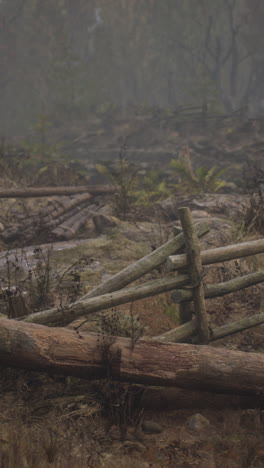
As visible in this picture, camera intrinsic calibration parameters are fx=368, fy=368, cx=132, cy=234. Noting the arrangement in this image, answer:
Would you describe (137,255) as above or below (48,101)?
below

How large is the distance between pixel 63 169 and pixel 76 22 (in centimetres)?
2662

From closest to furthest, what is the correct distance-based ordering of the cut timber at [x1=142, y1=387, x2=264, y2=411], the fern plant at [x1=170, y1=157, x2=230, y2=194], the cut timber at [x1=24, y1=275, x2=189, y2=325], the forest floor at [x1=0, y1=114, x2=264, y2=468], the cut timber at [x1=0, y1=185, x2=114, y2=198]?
the forest floor at [x1=0, y1=114, x2=264, y2=468], the cut timber at [x1=142, y1=387, x2=264, y2=411], the cut timber at [x1=24, y1=275, x2=189, y2=325], the cut timber at [x1=0, y1=185, x2=114, y2=198], the fern plant at [x1=170, y1=157, x2=230, y2=194]

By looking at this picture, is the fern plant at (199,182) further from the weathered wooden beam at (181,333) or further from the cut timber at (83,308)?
the cut timber at (83,308)

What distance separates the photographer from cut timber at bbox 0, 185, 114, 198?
967cm

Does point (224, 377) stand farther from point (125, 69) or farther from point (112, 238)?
point (125, 69)

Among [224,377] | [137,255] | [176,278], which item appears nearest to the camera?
[224,377]

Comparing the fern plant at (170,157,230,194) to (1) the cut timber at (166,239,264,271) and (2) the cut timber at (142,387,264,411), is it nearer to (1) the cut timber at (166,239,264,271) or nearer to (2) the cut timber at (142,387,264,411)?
(1) the cut timber at (166,239,264,271)

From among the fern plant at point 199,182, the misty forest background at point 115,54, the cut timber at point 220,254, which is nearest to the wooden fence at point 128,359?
the cut timber at point 220,254

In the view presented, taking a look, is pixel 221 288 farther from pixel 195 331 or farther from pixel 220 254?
pixel 195 331

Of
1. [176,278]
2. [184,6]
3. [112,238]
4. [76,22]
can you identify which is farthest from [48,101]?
[176,278]

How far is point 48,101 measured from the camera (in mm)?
30578

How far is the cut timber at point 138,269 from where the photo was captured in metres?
3.42

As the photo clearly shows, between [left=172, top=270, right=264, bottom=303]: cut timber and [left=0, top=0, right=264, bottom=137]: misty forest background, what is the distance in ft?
72.0

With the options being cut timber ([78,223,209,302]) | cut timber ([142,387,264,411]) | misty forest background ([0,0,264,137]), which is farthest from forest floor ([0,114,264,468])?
misty forest background ([0,0,264,137])
